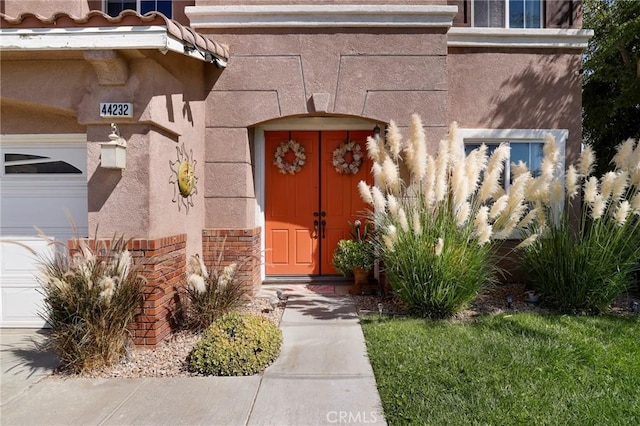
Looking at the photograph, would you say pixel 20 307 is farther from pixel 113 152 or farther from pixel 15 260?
pixel 113 152

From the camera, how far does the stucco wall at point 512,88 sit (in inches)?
254

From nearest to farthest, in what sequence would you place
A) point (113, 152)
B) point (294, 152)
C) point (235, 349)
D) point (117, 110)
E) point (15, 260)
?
point (235, 349) → point (113, 152) → point (117, 110) → point (15, 260) → point (294, 152)

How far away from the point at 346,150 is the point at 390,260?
2541 mm

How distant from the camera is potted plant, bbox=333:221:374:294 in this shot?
238 inches

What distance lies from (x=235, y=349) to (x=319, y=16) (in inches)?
192

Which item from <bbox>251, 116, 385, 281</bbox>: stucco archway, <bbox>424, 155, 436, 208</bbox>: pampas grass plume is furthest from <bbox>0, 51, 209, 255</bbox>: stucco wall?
<bbox>424, 155, 436, 208</bbox>: pampas grass plume

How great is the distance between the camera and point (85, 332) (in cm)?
→ 376

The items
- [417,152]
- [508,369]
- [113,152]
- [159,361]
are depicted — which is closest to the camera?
[508,369]

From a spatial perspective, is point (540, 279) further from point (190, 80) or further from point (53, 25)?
point (53, 25)

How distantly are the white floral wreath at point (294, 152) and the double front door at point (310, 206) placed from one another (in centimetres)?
8

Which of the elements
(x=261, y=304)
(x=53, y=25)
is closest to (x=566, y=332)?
(x=261, y=304)

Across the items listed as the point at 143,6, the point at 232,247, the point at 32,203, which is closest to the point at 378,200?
the point at 232,247

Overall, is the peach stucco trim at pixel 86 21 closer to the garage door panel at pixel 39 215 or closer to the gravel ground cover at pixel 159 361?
the garage door panel at pixel 39 215

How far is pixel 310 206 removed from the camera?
6.99 metres
